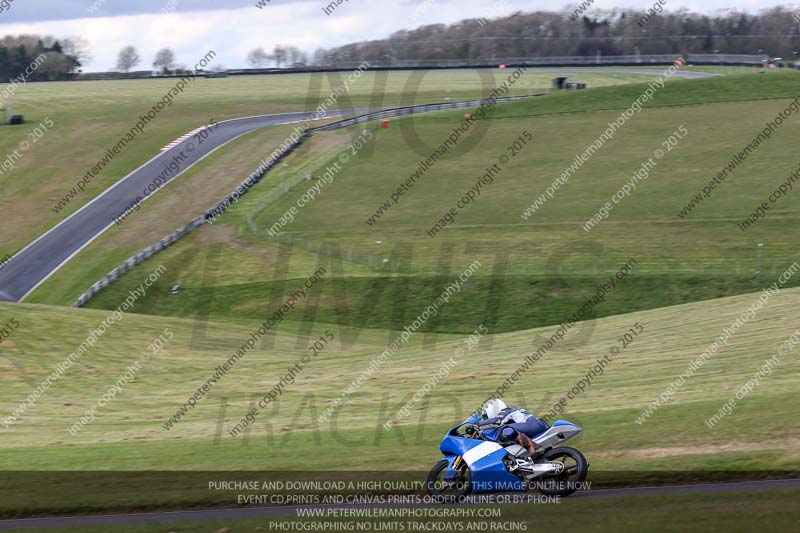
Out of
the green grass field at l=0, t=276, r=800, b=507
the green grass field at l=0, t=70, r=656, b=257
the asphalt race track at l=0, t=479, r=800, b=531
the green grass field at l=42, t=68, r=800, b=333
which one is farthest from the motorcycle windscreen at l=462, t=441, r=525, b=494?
the green grass field at l=0, t=70, r=656, b=257

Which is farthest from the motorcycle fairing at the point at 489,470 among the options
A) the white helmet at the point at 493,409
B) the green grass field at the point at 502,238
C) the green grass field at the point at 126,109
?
the green grass field at the point at 126,109

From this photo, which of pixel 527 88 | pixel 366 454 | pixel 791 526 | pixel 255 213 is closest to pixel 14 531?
pixel 366 454

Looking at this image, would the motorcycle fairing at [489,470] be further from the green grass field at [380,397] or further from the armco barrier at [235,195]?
the armco barrier at [235,195]

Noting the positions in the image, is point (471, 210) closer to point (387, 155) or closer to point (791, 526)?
point (387, 155)

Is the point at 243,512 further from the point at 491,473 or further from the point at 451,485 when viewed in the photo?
the point at 491,473

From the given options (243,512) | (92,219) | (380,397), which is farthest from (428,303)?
(92,219)

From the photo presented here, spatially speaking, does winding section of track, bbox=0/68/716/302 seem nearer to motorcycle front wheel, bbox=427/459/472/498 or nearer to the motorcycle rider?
motorcycle front wheel, bbox=427/459/472/498
